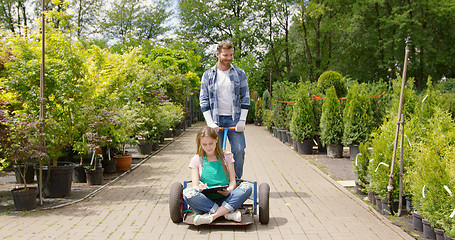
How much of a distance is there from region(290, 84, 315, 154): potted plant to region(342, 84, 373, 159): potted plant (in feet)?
4.57

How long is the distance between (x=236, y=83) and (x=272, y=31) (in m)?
35.4

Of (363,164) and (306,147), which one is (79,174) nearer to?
(363,164)

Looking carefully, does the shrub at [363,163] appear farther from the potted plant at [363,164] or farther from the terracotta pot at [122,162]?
the terracotta pot at [122,162]

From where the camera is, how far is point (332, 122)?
10273mm

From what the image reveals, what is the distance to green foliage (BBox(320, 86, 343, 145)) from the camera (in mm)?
10168

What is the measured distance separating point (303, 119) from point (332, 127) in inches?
41.5

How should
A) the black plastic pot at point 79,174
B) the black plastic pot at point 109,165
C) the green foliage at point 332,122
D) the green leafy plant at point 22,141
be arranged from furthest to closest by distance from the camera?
the green foliage at point 332,122
the black plastic pot at point 109,165
the black plastic pot at point 79,174
the green leafy plant at point 22,141

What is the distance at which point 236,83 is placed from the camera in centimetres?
535

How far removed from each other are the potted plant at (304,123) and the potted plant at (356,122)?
1.39 meters

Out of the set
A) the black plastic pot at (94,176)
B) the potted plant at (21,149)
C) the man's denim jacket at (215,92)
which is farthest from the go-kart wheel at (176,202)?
the black plastic pot at (94,176)

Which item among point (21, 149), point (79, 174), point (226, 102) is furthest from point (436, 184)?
point (79, 174)

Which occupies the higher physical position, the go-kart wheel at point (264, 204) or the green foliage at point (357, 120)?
the green foliage at point (357, 120)

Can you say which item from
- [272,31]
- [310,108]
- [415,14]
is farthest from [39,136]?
[272,31]

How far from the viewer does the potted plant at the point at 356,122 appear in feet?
31.5
